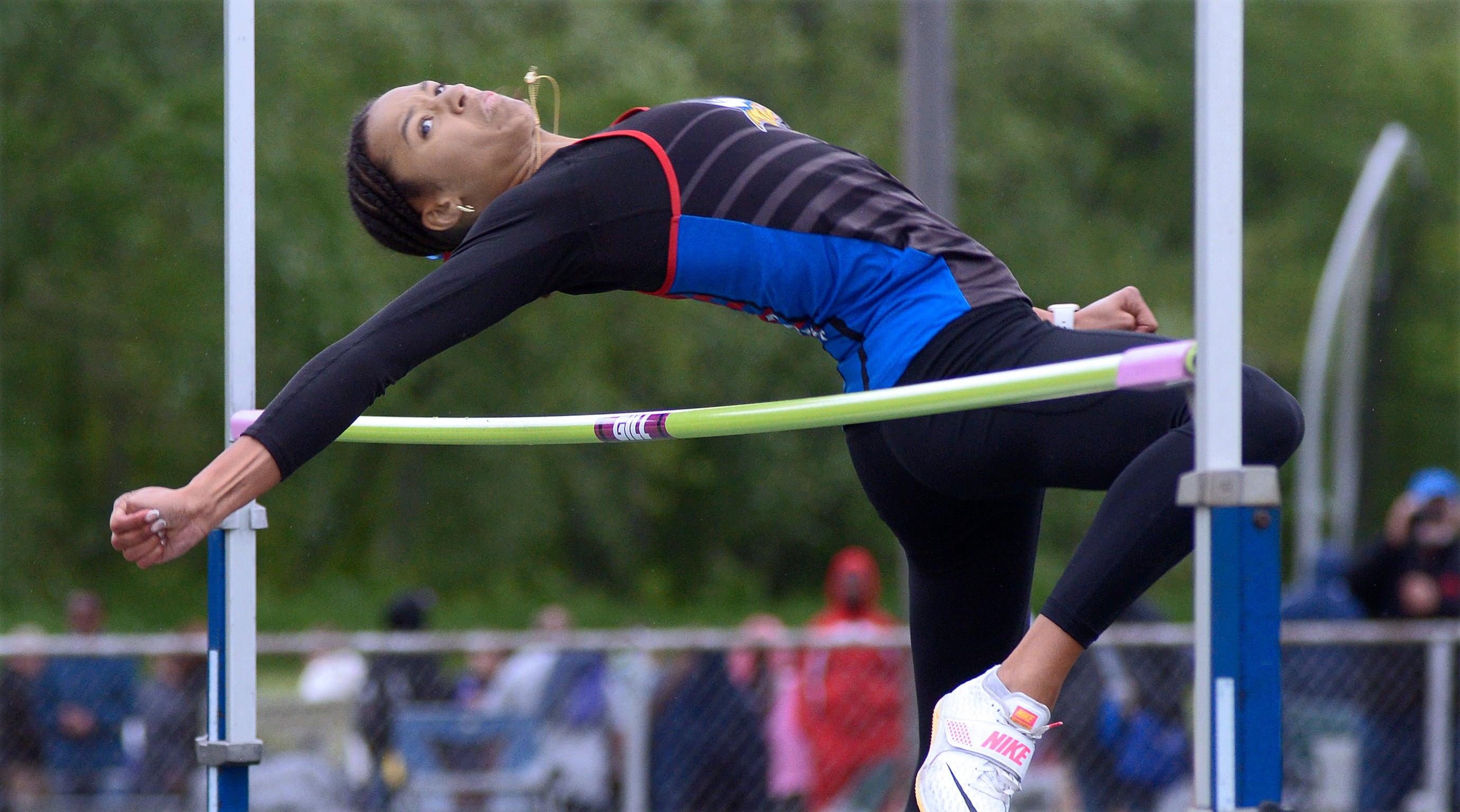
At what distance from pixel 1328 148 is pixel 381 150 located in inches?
885

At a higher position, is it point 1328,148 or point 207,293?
point 1328,148

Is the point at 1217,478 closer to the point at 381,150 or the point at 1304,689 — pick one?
the point at 381,150

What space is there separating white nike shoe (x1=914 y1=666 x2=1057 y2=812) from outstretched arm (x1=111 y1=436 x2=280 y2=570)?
0.85m

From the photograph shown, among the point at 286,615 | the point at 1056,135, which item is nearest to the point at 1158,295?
the point at 1056,135

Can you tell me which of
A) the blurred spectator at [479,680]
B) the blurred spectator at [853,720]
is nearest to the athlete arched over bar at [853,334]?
the blurred spectator at [853,720]

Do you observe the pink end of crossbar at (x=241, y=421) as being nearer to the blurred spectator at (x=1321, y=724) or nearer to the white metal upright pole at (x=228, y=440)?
the white metal upright pole at (x=228, y=440)

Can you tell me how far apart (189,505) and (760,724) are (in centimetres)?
474

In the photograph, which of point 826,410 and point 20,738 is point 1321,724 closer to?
point 826,410

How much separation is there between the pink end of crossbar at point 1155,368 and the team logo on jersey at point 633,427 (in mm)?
777

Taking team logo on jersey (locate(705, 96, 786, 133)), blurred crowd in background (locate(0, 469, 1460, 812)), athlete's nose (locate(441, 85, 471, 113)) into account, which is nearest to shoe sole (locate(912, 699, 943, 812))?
team logo on jersey (locate(705, 96, 786, 133))

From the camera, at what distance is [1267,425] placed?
187 centimetres

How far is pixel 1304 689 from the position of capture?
6.41 m

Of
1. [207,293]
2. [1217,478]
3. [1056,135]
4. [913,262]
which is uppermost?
[1056,135]

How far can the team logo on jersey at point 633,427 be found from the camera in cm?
234
